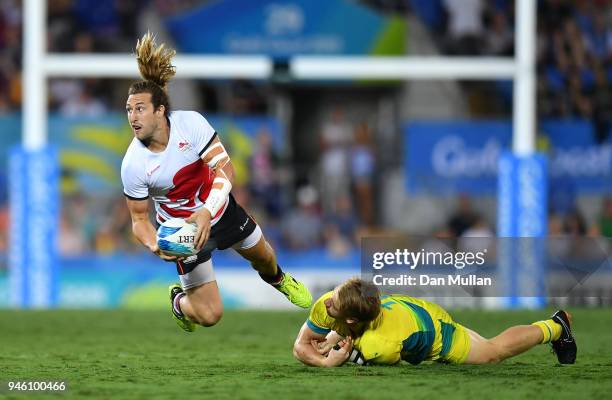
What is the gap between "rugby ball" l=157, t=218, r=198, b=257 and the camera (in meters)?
7.61

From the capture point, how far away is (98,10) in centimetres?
1855

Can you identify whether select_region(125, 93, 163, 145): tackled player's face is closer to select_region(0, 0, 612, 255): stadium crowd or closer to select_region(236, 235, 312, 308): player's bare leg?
select_region(236, 235, 312, 308): player's bare leg

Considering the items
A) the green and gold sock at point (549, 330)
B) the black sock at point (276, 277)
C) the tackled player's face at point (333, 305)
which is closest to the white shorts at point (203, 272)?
the black sock at point (276, 277)

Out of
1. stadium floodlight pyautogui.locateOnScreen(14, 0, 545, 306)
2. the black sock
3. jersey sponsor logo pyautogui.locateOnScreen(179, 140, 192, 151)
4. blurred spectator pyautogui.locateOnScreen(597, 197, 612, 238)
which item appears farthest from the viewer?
blurred spectator pyautogui.locateOnScreen(597, 197, 612, 238)

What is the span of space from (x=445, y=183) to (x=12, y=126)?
21.2 ft

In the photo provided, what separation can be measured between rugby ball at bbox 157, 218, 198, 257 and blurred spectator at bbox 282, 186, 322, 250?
9.22 meters

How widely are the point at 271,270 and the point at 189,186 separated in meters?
1.02

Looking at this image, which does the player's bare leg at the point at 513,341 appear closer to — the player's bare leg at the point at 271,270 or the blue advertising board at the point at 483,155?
the player's bare leg at the point at 271,270

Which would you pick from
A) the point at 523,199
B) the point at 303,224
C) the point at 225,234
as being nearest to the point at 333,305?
the point at 225,234

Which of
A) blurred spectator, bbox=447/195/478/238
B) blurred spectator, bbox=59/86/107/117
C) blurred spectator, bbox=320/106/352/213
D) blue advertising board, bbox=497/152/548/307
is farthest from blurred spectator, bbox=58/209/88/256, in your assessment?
blue advertising board, bbox=497/152/548/307

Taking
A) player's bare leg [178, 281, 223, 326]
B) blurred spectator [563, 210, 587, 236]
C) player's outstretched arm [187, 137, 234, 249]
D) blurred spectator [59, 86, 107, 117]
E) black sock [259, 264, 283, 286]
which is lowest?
player's bare leg [178, 281, 223, 326]

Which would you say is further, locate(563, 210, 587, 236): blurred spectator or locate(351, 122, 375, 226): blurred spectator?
locate(351, 122, 375, 226): blurred spectator

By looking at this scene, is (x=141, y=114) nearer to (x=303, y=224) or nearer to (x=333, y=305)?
(x=333, y=305)

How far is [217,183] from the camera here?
316 inches
